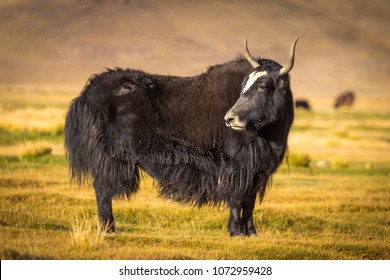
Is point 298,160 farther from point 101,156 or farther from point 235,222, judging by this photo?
point 101,156

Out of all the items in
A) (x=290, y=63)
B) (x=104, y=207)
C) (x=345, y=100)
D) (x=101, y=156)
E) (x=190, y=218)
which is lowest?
(x=345, y=100)

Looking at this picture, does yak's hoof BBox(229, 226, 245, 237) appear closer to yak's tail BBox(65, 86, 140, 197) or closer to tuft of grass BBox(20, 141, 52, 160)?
yak's tail BBox(65, 86, 140, 197)

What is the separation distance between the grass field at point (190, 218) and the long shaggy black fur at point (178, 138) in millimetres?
654

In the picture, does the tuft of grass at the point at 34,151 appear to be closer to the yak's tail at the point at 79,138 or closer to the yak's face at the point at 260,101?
the yak's tail at the point at 79,138

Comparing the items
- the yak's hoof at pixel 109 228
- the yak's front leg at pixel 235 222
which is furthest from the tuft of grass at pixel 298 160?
the yak's hoof at pixel 109 228

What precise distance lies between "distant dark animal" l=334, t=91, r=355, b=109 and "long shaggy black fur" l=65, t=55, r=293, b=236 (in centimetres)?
5498

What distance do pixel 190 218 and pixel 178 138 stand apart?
277 cm

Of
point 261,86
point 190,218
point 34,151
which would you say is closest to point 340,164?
point 34,151

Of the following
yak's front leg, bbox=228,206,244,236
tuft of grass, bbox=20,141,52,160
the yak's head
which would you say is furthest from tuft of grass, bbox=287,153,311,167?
the yak's head

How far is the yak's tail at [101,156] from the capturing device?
32.2 feet

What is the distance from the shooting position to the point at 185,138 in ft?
31.9

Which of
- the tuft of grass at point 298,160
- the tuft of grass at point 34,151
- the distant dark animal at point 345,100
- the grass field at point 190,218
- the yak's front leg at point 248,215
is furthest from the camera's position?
the distant dark animal at point 345,100

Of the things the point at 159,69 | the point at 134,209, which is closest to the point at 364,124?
the point at 159,69
